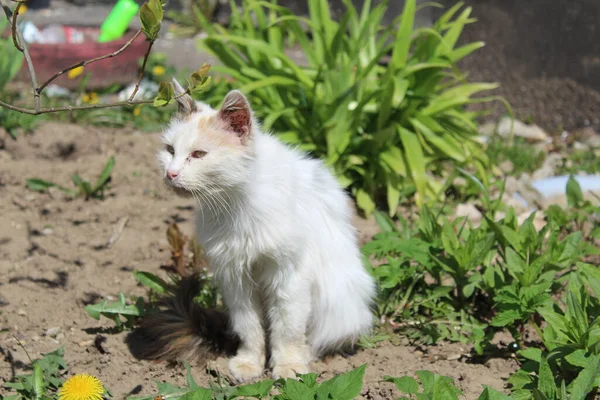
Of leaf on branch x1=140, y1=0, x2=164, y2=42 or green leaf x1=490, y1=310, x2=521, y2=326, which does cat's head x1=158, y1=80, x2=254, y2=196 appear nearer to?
leaf on branch x1=140, y1=0, x2=164, y2=42

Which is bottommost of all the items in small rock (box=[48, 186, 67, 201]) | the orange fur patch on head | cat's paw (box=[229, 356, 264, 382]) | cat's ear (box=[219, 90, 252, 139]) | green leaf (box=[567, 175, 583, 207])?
cat's paw (box=[229, 356, 264, 382])

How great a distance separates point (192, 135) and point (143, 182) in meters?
2.23

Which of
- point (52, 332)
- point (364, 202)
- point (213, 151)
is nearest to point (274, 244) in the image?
point (213, 151)

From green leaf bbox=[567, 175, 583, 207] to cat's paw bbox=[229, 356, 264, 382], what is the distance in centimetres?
202

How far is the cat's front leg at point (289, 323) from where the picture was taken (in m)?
2.66

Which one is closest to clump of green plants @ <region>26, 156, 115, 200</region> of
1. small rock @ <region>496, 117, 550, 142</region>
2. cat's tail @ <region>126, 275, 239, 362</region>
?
cat's tail @ <region>126, 275, 239, 362</region>


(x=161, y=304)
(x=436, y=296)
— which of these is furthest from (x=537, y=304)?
(x=161, y=304)

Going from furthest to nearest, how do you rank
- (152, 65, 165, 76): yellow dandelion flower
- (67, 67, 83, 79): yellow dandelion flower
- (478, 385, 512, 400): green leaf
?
(152, 65, 165, 76): yellow dandelion flower, (67, 67, 83, 79): yellow dandelion flower, (478, 385, 512, 400): green leaf

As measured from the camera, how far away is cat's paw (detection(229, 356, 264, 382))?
2771mm

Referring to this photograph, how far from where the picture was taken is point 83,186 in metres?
4.19

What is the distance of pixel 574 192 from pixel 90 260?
2642 millimetres

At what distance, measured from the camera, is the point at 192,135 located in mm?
2410

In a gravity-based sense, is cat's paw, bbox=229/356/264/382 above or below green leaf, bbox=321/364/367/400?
below

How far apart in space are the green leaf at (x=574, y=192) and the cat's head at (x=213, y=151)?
2.13m
